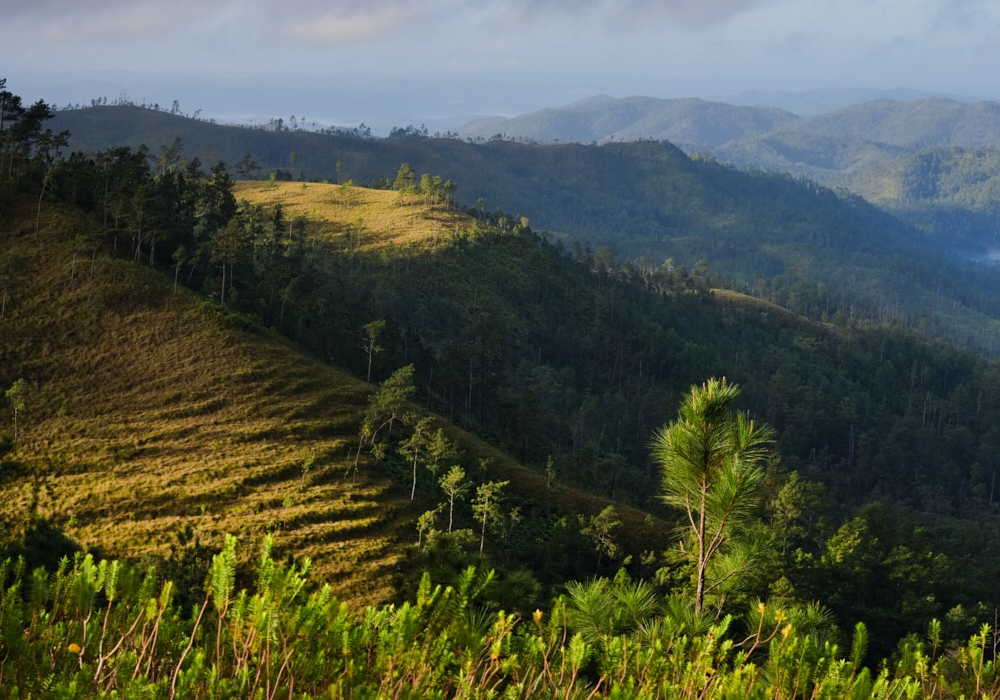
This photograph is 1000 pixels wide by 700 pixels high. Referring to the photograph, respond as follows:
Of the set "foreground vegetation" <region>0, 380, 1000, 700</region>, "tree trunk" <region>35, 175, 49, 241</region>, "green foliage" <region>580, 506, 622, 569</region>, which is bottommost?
"green foliage" <region>580, 506, 622, 569</region>

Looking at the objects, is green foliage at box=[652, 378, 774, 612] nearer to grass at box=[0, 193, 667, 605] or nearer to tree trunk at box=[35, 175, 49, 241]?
grass at box=[0, 193, 667, 605]

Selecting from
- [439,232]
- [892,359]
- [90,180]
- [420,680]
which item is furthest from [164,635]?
[892,359]

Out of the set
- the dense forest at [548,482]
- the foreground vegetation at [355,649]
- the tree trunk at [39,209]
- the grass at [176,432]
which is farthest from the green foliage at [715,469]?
the tree trunk at [39,209]

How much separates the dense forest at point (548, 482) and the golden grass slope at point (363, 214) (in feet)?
3.69

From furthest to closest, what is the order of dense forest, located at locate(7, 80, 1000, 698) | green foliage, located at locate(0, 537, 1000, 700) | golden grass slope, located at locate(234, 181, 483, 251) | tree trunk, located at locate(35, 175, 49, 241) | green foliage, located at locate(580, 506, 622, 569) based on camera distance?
golden grass slope, located at locate(234, 181, 483, 251)
tree trunk, located at locate(35, 175, 49, 241)
green foliage, located at locate(580, 506, 622, 569)
dense forest, located at locate(7, 80, 1000, 698)
green foliage, located at locate(0, 537, 1000, 700)

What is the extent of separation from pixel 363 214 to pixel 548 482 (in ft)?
300

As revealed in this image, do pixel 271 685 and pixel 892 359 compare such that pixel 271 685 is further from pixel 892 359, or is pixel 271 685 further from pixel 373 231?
pixel 892 359

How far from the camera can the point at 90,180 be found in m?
77.6

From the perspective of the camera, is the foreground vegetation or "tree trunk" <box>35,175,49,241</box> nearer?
the foreground vegetation

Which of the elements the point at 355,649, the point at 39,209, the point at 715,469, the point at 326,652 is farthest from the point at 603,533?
the point at 39,209

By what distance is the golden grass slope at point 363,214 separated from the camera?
430ft

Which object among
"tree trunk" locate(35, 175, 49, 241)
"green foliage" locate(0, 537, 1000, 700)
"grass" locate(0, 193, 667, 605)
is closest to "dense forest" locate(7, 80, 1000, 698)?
"green foliage" locate(0, 537, 1000, 700)

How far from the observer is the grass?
46688 mm

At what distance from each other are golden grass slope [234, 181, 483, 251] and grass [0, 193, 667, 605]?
206ft
